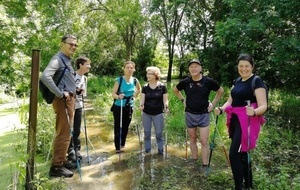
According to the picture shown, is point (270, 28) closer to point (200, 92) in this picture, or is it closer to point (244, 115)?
point (200, 92)

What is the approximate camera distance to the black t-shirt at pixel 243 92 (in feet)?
10.9

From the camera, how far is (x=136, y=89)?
18.5 feet

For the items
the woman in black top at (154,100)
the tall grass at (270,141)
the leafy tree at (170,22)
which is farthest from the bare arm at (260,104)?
the leafy tree at (170,22)

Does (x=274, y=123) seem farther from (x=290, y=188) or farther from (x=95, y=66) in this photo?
(x=95, y=66)

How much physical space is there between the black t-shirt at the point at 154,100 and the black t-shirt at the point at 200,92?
68cm

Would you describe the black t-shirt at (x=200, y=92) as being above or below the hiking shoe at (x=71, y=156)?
above

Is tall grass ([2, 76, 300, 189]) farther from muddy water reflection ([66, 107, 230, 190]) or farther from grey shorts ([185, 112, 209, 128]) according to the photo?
grey shorts ([185, 112, 209, 128])

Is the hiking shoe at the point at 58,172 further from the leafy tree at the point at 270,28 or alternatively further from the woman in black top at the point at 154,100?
the leafy tree at the point at 270,28

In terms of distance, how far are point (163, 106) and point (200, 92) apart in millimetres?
872

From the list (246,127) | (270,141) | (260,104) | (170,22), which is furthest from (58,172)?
(170,22)

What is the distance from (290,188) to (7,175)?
12.6 feet

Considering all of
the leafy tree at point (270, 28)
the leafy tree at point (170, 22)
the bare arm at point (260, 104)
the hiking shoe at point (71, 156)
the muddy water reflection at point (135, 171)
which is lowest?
the muddy water reflection at point (135, 171)

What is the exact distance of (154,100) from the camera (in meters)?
5.08

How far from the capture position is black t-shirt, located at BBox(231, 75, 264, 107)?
10.9 ft
